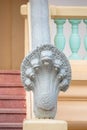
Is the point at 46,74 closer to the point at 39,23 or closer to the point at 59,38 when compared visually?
the point at 39,23

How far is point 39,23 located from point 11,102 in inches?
53.6

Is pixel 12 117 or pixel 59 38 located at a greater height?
pixel 59 38

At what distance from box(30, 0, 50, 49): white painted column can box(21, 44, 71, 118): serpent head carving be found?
76cm

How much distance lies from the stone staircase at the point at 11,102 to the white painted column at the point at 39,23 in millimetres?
1096

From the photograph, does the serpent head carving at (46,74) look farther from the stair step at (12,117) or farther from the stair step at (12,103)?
the stair step at (12,103)

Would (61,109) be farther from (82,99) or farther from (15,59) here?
(15,59)

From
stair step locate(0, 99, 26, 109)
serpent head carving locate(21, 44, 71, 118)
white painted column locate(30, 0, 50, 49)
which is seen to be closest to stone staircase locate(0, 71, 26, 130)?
stair step locate(0, 99, 26, 109)

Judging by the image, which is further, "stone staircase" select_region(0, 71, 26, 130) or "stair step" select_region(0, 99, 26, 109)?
"stair step" select_region(0, 99, 26, 109)

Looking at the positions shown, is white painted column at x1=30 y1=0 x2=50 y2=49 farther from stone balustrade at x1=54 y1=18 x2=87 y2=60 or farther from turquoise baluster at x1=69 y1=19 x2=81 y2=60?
turquoise baluster at x1=69 y1=19 x2=81 y2=60

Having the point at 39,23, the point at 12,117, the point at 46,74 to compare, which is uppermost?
the point at 39,23

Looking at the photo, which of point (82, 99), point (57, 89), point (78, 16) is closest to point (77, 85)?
point (82, 99)

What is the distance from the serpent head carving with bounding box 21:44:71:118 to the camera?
4066 mm

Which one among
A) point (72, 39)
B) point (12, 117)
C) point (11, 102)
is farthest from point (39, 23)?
point (11, 102)

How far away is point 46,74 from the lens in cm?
410
